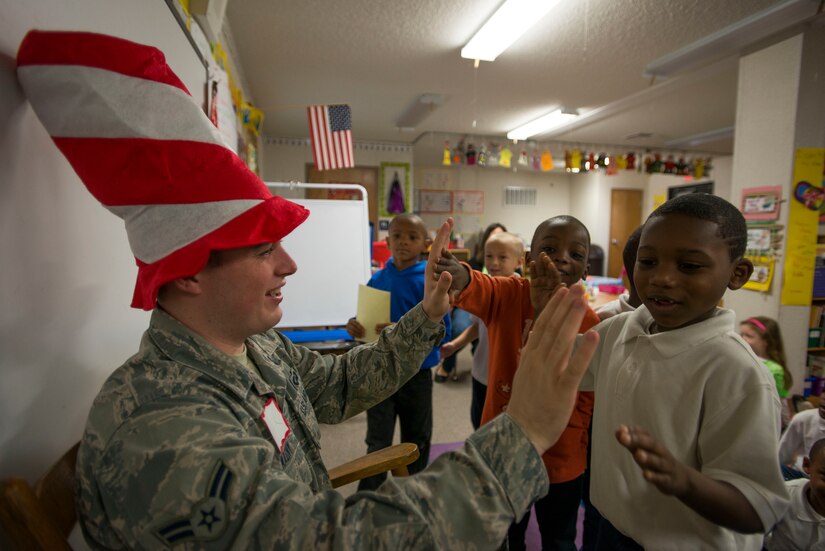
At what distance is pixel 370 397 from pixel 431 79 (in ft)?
13.7

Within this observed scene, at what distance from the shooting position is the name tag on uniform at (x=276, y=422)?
833mm

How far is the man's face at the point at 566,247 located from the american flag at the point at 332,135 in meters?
2.55

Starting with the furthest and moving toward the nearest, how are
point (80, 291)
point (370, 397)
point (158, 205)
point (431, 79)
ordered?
point (431, 79) → point (370, 397) → point (80, 291) → point (158, 205)

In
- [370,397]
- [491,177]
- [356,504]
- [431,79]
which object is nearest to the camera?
[356,504]

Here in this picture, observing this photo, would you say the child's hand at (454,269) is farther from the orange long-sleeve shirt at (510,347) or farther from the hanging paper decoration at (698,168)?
the hanging paper decoration at (698,168)

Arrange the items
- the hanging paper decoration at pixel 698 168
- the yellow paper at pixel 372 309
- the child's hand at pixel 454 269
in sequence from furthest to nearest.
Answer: the hanging paper decoration at pixel 698 168 → the yellow paper at pixel 372 309 → the child's hand at pixel 454 269

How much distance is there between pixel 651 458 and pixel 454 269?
82cm

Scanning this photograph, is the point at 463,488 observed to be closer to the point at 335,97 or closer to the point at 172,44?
the point at 172,44

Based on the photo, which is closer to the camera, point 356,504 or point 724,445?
point 356,504

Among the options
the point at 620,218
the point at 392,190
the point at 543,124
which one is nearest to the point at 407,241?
the point at 543,124

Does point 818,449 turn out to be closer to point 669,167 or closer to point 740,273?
point 740,273

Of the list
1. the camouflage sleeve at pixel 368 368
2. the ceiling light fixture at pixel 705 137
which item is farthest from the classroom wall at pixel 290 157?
the camouflage sleeve at pixel 368 368

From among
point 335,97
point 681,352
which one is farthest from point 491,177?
point 681,352

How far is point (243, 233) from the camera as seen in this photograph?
2.55 ft
